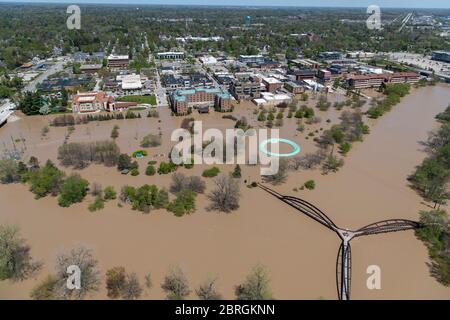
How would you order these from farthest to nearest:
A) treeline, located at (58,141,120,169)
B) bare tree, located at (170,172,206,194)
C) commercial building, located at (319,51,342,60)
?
commercial building, located at (319,51,342,60) → treeline, located at (58,141,120,169) → bare tree, located at (170,172,206,194)

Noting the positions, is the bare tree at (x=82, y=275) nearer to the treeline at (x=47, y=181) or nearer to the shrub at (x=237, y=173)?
the treeline at (x=47, y=181)

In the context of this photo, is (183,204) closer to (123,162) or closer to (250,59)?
(123,162)

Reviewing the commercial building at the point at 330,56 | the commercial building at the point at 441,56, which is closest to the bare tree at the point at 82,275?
the commercial building at the point at 330,56

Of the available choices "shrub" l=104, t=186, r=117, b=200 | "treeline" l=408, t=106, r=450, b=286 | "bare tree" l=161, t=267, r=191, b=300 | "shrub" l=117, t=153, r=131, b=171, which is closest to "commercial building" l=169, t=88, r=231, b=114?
"shrub" l=117, t=153, r=131, b=171

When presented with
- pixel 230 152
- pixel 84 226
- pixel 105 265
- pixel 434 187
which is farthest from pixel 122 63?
pixel 434 187

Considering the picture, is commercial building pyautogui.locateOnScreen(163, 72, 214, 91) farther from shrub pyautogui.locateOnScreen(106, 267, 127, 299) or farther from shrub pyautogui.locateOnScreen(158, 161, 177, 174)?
shrub pyautogui.locateOnScreen(106, 267, 127, 299)

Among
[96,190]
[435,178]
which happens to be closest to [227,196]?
[96,190]

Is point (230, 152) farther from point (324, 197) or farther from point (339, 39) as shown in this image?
point (339, 39)
